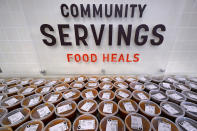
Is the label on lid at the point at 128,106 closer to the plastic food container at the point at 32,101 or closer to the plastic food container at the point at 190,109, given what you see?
the plastic food container at the point at 190,109

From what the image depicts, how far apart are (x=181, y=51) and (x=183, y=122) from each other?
1111 mm

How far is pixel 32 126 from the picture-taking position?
2.33 ft

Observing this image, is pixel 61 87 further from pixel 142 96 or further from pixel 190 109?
pixel 190 109

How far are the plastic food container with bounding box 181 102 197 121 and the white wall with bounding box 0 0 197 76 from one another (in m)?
0.68

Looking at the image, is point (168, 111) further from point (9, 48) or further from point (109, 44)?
point (9, 48)

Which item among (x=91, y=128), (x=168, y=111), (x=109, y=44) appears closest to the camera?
(x=91, y=128)

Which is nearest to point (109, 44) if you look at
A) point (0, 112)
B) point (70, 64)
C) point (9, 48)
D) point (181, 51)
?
point (70, 64)

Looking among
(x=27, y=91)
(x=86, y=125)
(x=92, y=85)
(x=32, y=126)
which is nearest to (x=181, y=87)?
(x=92, y=85)

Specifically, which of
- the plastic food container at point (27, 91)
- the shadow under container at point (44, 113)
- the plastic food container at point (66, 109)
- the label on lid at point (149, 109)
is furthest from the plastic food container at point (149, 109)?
the plastic food container at point (27, 91)

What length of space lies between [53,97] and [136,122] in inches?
34.0

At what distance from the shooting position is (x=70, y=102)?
0.92 meters

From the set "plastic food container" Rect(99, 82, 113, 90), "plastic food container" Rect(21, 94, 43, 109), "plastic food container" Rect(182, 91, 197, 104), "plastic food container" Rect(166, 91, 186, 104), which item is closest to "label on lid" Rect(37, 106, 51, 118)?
"plastic food container" Rect(21, 94, 43, 109)

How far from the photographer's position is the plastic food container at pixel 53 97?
0.93 metres

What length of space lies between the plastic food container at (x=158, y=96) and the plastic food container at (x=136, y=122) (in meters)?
0.30
